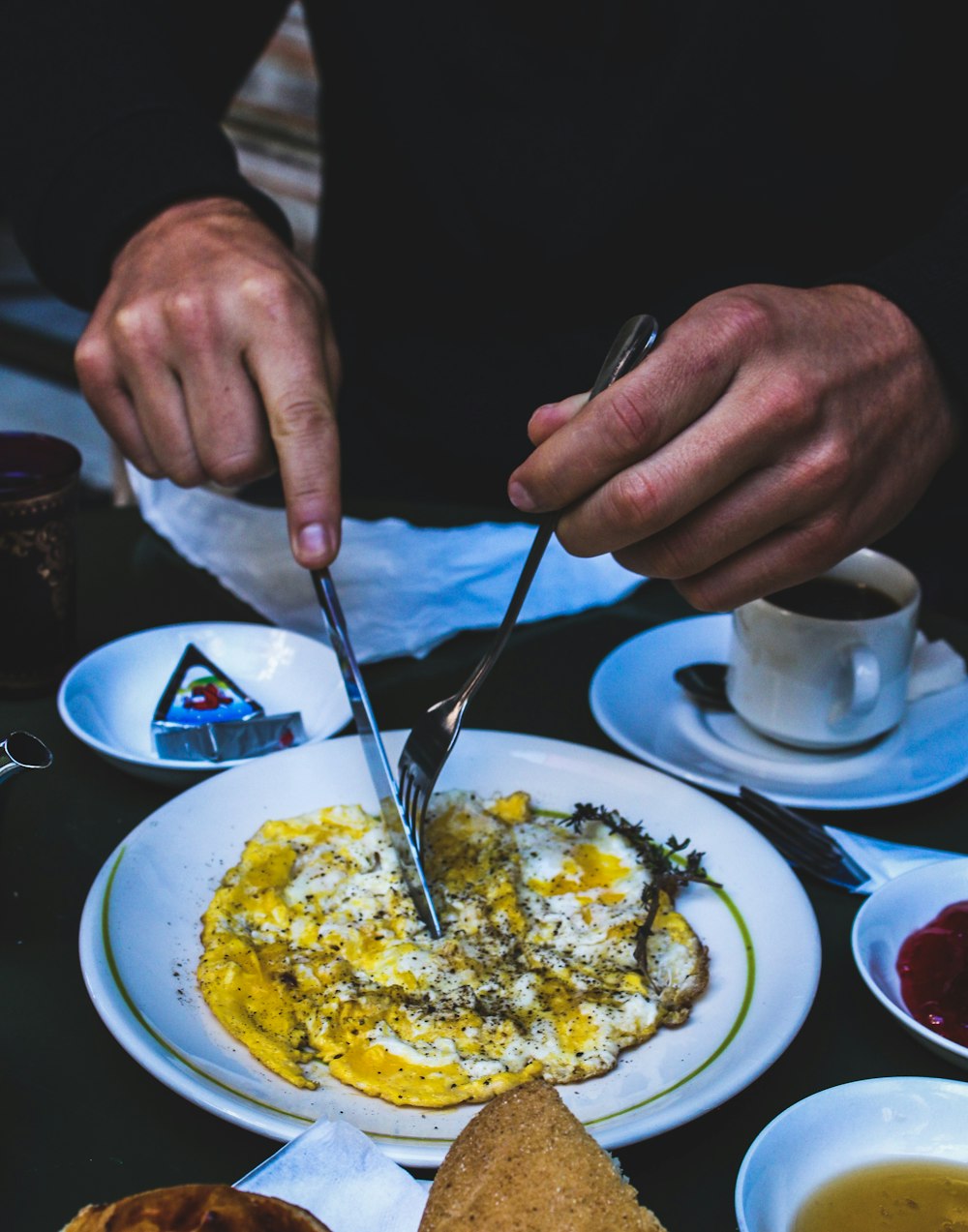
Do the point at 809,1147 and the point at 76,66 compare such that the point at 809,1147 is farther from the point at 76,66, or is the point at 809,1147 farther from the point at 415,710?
the point at 76,66

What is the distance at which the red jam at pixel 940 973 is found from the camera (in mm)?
1005

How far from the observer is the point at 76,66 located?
1835mm

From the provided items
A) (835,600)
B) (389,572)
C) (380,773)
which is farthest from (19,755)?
(835,600)

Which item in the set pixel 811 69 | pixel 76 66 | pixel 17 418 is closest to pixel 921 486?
pixel 811 69

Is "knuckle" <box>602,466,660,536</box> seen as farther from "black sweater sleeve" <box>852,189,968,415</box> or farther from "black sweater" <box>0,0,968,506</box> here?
"black sweater" <box>0,0,968,506</box>

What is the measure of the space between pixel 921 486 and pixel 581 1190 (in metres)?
0.98

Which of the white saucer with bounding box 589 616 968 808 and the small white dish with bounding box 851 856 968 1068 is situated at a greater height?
the small white dish with bounding box 851 856 968 1068

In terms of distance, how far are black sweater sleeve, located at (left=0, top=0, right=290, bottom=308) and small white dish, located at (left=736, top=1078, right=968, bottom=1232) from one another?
142 centimetres

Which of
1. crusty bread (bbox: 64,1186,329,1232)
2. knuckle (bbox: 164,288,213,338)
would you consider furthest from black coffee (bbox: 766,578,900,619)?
crusty bread (bbox: 64,1186,329,1232)

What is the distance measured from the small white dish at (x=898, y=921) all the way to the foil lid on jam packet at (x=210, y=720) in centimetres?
69

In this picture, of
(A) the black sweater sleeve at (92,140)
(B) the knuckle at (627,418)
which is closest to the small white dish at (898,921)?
(B) the knuckle at (627,418)

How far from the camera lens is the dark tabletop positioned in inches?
34.2

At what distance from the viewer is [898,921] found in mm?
1103

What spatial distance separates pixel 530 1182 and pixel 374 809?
61 centimetres
